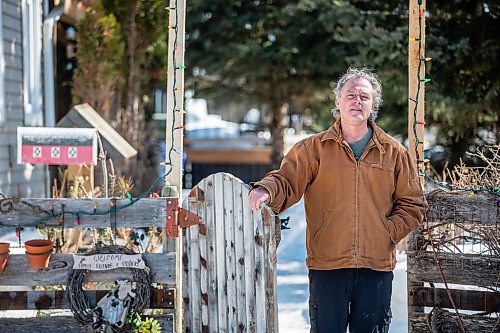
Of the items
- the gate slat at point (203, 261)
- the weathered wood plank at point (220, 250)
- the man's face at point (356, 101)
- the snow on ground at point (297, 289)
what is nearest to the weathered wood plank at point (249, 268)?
the weathered wood plank at point (220, 250)

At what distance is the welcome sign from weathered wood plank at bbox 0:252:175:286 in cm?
207

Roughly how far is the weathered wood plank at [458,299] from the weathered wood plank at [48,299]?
147 centimetres

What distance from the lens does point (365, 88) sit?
334cm

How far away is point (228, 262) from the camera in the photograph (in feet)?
11.6

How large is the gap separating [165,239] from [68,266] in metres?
0.55

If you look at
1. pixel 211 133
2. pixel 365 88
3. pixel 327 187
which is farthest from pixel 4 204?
pixel 211 133

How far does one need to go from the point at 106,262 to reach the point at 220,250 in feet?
2.11

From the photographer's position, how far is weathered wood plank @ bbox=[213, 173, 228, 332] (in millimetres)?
3529

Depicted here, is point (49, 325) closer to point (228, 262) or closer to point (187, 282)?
point (187, 282)

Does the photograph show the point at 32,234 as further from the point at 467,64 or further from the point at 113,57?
the point at 467,64

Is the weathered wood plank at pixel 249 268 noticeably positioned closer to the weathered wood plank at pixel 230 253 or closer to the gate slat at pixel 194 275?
the weathered wood plank at pixel 230 253

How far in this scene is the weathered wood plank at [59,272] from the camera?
3693mm

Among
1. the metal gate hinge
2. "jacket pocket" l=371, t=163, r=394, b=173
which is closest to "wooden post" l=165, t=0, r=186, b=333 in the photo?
the metal gate hinge

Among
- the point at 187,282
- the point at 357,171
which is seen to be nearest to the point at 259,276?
the point at 187,282
